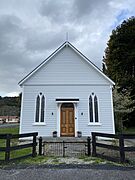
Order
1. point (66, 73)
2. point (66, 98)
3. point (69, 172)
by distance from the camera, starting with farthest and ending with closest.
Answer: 1. point (66, 73)
2. point (66, 98)
3. point (69, 172)

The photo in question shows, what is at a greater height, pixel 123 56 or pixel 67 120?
pixel 123 56

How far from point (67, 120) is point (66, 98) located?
5.82 feet

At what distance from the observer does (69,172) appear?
20.0ft

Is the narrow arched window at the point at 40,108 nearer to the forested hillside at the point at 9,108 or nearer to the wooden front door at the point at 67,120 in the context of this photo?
the wooden front door at the point at 67,120

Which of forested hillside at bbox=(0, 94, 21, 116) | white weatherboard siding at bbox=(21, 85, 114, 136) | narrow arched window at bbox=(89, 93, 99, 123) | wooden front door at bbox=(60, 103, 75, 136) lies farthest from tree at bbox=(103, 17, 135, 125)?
forested hillside at bbox=(0, 94, 21, 116)

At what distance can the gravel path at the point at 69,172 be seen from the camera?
5586mm

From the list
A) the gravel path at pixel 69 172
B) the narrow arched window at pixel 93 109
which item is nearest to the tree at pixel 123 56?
the narrow arched window at pixel 93 109

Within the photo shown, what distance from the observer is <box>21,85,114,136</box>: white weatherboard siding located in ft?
51.6

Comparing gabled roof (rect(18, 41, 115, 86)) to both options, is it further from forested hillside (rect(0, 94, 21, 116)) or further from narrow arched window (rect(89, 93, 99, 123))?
forested hillside (rect(0, 94, 21, 116))

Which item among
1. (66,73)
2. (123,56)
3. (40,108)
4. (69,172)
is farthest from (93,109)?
(123,56)

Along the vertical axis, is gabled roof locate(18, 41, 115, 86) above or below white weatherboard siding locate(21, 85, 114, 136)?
above

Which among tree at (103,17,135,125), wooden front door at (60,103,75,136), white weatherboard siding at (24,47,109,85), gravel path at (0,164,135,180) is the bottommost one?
gravel path at (0,164,135,180)

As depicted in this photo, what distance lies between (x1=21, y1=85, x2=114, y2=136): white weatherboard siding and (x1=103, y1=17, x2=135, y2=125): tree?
12.2 m

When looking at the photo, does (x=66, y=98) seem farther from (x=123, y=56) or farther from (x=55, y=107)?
(x=123, y=56)
